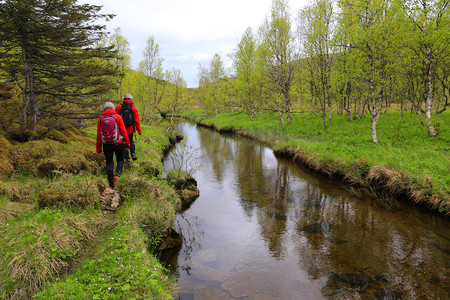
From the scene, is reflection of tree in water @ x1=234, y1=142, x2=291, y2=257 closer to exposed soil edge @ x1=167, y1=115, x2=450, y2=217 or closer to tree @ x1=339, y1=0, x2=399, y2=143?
exposed soil edge @ x1=167, y1=115, x2=450, y2=217

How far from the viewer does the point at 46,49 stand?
10109 mm

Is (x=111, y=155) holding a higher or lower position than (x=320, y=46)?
lower

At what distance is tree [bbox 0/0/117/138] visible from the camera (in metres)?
9.01

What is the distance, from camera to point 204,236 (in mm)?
7828

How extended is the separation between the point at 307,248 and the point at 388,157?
7.77 m

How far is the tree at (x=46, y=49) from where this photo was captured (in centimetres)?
901

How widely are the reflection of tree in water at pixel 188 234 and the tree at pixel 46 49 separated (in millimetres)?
7213

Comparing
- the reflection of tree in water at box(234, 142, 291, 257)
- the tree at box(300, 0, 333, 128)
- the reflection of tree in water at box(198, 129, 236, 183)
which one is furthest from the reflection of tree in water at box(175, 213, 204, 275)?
the tree at box(300, 0, 333, 128)

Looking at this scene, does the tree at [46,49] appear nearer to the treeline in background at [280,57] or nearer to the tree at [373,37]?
the treeline in background at [280,57]

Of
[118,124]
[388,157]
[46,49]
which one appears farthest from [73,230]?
[388,157]

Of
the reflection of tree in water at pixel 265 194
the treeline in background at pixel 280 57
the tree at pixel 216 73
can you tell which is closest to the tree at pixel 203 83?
the tree at pixel 216 73

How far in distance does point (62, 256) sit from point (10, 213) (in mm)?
2171

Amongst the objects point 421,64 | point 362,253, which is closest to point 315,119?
point 421,64

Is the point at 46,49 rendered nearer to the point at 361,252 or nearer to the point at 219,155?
the point at 219,155
